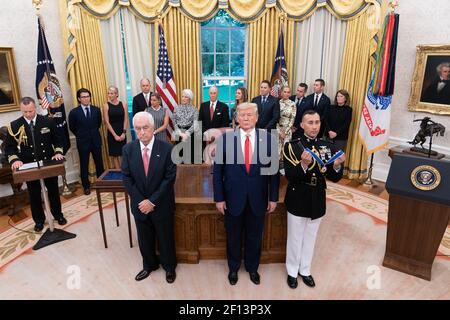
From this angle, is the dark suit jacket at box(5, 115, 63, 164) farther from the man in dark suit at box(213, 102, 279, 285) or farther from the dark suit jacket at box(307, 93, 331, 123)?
the dark suit jacket at box(307, 93, 331, 123)

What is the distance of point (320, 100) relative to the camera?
237 inches

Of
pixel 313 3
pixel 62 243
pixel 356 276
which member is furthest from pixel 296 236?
pixel 313 3

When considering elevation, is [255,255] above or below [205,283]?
above

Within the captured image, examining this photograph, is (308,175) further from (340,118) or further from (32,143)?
(340,118)

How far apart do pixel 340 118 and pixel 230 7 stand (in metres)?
2.94

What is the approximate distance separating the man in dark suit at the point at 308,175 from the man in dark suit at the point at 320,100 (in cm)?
338

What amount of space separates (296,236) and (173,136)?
128 inches

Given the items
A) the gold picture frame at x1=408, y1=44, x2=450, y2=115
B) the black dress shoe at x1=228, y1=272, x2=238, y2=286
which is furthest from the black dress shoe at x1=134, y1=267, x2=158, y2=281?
the gold picture frame at x1=408, y1=44, x2=450, y2=115

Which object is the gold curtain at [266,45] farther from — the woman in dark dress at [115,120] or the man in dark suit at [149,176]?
the man in dark suit at [149,176]

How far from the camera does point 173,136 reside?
18.4 feet

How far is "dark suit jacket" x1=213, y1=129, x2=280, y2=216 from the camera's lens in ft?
8.98

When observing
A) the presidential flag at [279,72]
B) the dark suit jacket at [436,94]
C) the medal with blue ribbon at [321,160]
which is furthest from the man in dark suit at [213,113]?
the dark suit jacket at [436,94]

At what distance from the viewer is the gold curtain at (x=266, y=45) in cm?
625

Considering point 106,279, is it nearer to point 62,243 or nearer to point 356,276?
point 62,243
